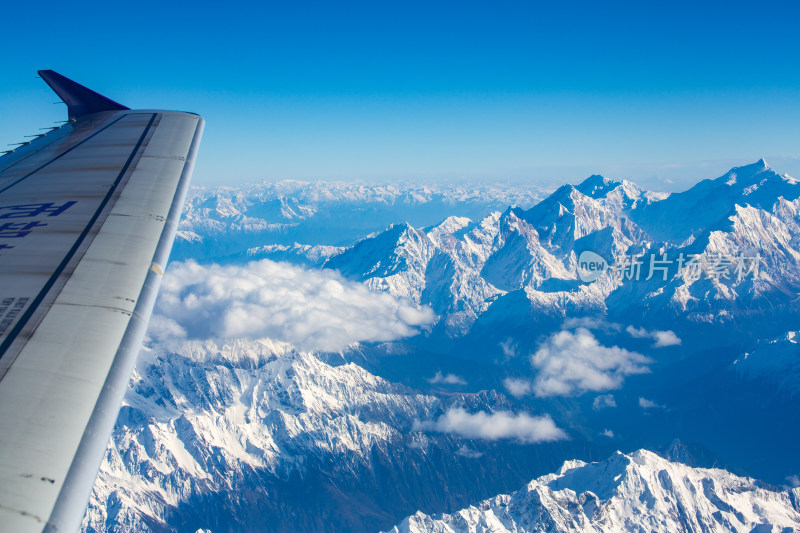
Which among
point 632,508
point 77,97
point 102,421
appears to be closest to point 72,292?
point 102,421

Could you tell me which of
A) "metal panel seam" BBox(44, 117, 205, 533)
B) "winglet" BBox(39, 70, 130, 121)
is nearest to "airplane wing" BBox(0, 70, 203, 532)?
"metal panel seam" BBox(44, 117, 205, 533)

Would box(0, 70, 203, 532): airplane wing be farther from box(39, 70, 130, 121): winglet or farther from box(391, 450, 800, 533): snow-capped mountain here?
box(391, 450, 800, 533): snow-capped mountain

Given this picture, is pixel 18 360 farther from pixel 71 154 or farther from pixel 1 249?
pixel 71 154

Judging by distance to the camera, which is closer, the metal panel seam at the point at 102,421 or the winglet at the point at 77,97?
the metal panel seam at the point at 102,421

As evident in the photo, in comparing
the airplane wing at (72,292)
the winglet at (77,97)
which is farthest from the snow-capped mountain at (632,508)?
the airplane wing at (72,292)

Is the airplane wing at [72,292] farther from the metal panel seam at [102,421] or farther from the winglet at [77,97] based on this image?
the winglet at [77,97]
